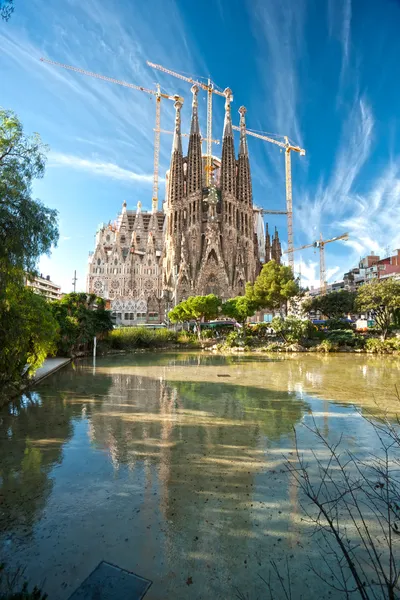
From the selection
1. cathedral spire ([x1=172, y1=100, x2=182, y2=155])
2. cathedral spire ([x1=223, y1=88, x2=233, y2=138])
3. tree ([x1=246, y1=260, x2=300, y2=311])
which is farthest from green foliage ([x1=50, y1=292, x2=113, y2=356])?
cathedral spire ([x1=223, y1=88, x2=233, y2=138])

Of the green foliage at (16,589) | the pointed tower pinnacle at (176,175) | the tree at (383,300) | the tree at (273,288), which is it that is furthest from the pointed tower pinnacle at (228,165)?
the green foliage at (16,589)

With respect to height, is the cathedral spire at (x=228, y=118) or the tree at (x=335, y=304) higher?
the cathedral spire at (x=228, y=118)

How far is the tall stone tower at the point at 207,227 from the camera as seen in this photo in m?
52.9

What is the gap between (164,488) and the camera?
423 centimetres

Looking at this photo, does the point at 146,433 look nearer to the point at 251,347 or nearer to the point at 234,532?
the point at 234,532

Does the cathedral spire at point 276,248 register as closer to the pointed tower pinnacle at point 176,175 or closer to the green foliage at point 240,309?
the pointed tower pinnacle at point 176,175

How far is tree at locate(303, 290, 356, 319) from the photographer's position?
3588cm

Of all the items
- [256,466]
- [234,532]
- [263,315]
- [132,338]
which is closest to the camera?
[234,532]

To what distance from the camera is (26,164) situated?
20.8 ft

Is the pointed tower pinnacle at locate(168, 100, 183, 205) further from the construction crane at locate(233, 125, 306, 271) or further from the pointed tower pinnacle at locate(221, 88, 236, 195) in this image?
the construction crane at locate(233, 125, 306, 271)

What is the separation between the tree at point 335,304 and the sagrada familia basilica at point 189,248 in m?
16.7

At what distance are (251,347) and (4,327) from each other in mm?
24444

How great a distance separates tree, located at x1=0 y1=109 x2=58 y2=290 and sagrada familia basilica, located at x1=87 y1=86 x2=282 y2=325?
45.3m

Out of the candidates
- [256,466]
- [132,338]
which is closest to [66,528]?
[256,466]
